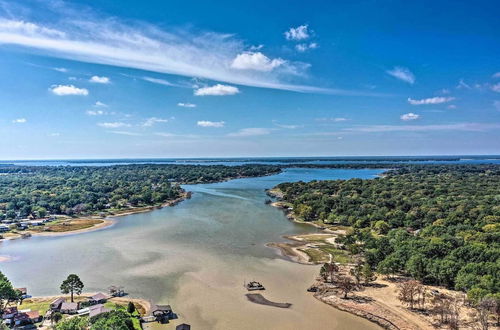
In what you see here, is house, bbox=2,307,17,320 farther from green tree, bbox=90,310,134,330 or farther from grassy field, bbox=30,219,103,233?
grassy field, bbox=30,219,103,233

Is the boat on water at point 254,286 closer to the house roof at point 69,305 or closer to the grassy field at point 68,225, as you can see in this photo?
the house roof at point 69,305

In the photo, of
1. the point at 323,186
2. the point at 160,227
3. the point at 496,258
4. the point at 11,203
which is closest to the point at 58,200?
the point at 11,203

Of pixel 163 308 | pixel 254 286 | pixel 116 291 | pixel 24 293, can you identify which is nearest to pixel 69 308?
pixel 116 291

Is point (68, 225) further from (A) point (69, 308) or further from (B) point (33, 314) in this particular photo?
(B) point (33, 314)

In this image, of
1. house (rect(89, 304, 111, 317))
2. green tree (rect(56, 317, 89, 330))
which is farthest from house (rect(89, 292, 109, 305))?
→ green tree (rect(56, 317, 89, 330))

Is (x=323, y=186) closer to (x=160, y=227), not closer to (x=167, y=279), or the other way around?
(x=160, y=227)

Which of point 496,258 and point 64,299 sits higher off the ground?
point 496,258
